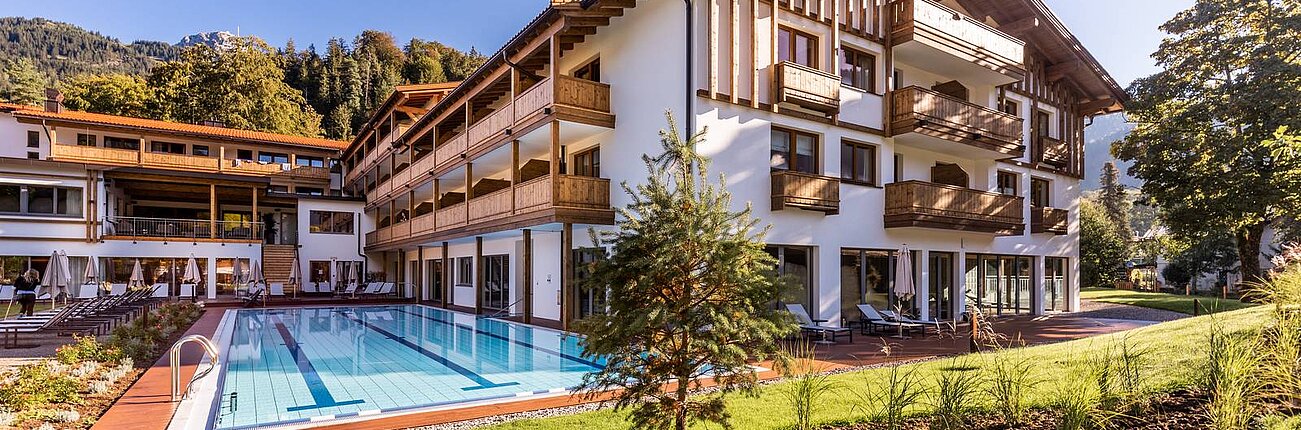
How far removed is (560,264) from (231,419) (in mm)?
10647

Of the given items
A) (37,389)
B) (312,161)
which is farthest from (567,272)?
(312,161)

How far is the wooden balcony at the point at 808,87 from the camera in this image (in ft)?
51.3

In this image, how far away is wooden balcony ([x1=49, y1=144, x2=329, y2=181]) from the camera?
32.7 m

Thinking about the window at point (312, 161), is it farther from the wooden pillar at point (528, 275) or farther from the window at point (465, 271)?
the wooden pillar at point (528, 275)

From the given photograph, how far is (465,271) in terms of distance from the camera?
1048 inches

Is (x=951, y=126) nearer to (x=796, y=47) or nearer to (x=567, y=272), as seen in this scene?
(x=796, y=47)

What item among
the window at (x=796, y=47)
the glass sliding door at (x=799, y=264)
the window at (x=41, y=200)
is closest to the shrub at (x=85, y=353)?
the glass sliding door at (x=799, y=264)

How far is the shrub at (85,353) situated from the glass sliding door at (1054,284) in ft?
78.9

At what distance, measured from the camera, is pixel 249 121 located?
56094mm

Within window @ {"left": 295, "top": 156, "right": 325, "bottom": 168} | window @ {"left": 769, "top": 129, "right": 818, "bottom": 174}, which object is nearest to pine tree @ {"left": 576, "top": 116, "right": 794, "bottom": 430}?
window @ {"left": 769, "top": 129, "right": 818, "bottom": 174}

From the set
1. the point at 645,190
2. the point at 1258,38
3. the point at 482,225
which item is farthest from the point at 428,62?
the point at 645,190

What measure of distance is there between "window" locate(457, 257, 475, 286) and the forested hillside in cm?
3717

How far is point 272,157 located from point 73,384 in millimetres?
36901

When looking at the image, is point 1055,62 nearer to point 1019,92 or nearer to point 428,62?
point 1019,92
